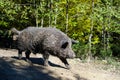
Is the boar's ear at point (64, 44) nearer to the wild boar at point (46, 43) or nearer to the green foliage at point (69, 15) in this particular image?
the wild boar at point (46, 43)

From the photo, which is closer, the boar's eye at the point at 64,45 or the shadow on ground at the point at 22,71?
the shadow on ground at the point at 22,71

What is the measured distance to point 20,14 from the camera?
72.6ft

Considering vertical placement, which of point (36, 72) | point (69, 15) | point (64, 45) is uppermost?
point (64, 45)

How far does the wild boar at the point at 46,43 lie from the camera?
36.6 ft

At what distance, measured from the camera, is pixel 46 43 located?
11.1m

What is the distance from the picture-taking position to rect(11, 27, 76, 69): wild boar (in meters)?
11.1

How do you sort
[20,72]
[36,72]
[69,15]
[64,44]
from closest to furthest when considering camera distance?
[20,72] → [36,72] → [64,44] → [69,15]

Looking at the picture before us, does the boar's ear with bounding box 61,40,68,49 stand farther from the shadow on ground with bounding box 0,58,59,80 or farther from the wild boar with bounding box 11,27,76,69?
the shadow on ground with bounding box 0,58,59,80

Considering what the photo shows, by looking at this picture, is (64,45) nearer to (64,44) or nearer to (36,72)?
(64,44)

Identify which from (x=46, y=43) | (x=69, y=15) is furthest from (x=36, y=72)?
(x=69, y=15)

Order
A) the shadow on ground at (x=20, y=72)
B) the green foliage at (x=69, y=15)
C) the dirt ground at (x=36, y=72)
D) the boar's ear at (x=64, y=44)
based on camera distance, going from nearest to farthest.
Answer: the shadow on ground at (x=20, y=72) → the dirt ground at (x=36, y=72) → the boar's ear at (x=64, y=44) → the green foliage at (x=69, y=15)

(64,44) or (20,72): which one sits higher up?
(64,44)

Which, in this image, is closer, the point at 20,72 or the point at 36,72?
the point at 20,72

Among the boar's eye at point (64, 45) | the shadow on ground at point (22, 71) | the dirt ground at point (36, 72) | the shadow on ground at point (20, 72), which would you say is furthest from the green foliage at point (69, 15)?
the shadow on ground at point (20, 72)
